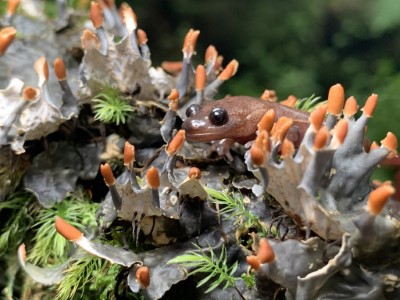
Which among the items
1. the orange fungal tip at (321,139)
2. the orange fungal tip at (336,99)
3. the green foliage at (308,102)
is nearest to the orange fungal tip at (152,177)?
the orange fungal tip at (321,139)

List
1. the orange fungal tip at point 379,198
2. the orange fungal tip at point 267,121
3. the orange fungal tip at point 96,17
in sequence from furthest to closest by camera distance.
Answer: the orange fungal tip at point 96,17 → the orange fungal tip at point 267,121 → the orange fungal tip at point 379,198

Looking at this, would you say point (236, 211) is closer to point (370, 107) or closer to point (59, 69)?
point (370, 107)

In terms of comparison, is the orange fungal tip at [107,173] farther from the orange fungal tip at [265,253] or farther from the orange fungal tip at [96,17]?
the orange fungal tip at [96,17]

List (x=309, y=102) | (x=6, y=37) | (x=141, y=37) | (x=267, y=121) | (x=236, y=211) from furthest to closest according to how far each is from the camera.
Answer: (x=309, y=102) < (x=141, y=37) < (x=6, y=37) < (x=236, y=211) < (x=267, y=121)

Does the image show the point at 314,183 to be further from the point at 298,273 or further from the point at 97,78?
the point at 97,78

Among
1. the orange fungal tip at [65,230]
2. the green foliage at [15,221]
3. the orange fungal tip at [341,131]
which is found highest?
the orange fungal tip at [341,131]

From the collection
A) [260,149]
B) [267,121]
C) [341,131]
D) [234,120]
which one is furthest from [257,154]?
[234,120]

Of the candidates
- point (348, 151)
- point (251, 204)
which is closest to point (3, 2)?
point (251, 204)
